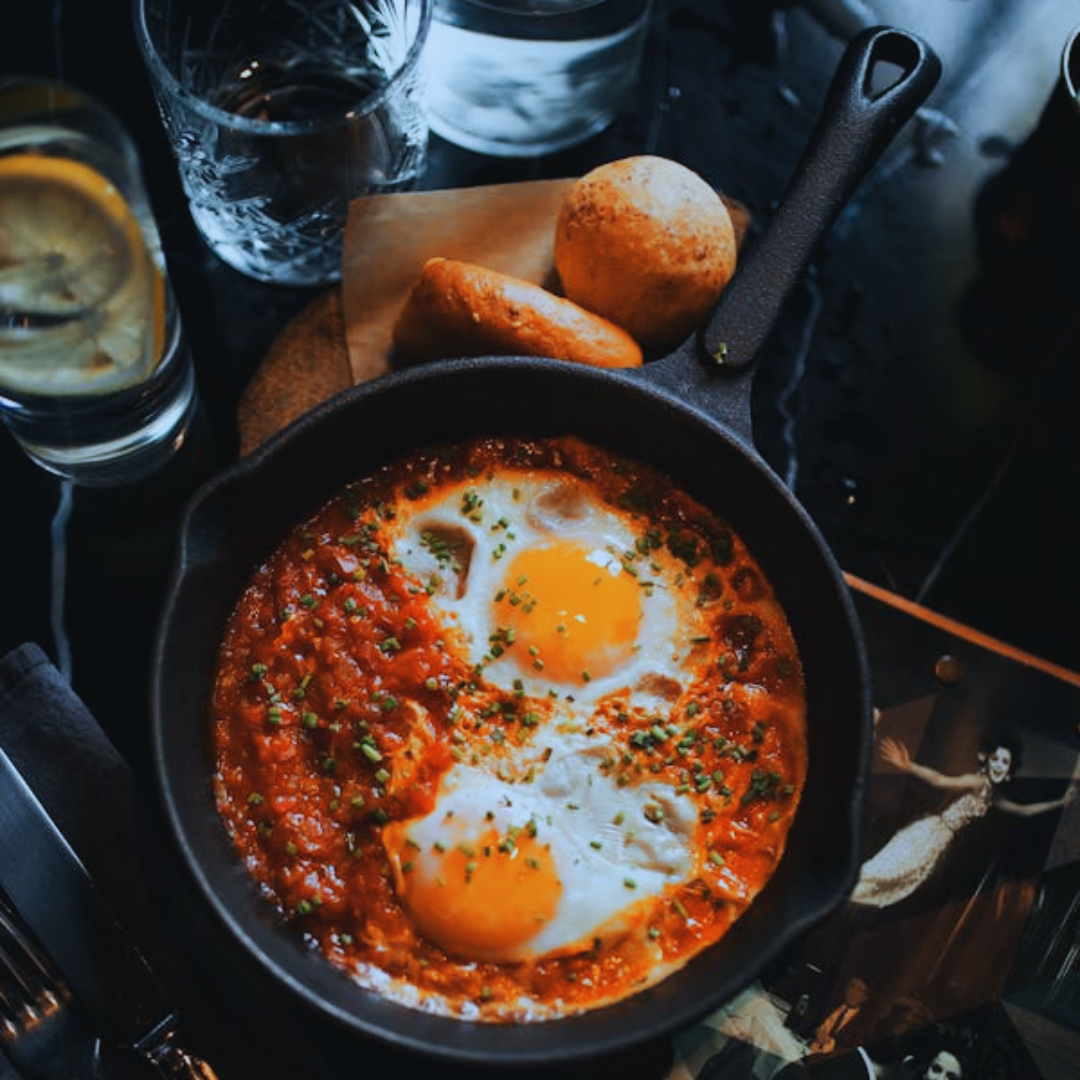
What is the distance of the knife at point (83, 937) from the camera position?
2889mm

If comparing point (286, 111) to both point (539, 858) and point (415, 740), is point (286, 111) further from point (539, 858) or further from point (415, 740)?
point (539, 858)

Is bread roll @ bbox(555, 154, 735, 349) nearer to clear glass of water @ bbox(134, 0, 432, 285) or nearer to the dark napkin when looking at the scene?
clear glass of water @ bbox(134, 0, 432, 285)

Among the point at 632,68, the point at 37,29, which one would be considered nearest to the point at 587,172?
the point at 632,68

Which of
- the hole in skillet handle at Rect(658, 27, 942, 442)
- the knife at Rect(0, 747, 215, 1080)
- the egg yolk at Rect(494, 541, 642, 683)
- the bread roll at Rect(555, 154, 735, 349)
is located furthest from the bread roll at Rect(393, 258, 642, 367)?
the knife at Rect(0, 747, 215, 1080)

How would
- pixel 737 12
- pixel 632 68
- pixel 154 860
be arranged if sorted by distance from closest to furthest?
pixel 154 860 → pixel 632 68 → pixel 737 12

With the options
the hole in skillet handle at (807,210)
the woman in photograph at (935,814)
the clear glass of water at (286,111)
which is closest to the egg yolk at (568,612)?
the hole in skillet handle at (807,210)

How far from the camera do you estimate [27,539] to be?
337 cm

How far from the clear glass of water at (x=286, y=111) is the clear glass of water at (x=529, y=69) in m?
0.09

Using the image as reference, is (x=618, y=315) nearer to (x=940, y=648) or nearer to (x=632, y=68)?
(x=632, y=68)

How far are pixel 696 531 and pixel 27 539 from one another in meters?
1.51

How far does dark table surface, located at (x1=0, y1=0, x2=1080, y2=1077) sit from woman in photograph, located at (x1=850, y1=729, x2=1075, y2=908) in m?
0.31

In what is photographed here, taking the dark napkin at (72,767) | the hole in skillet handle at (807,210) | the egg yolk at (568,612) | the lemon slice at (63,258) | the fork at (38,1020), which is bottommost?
the fork at (38,1020)

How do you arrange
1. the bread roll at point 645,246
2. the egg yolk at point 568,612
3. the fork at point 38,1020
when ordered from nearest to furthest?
the fork at point 38,1020
the egg yolk at point 568,612
the bread roll at point 645,246

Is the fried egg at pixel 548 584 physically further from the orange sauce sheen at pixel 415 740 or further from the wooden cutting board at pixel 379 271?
the wooden cutting board at pixel 379 271
